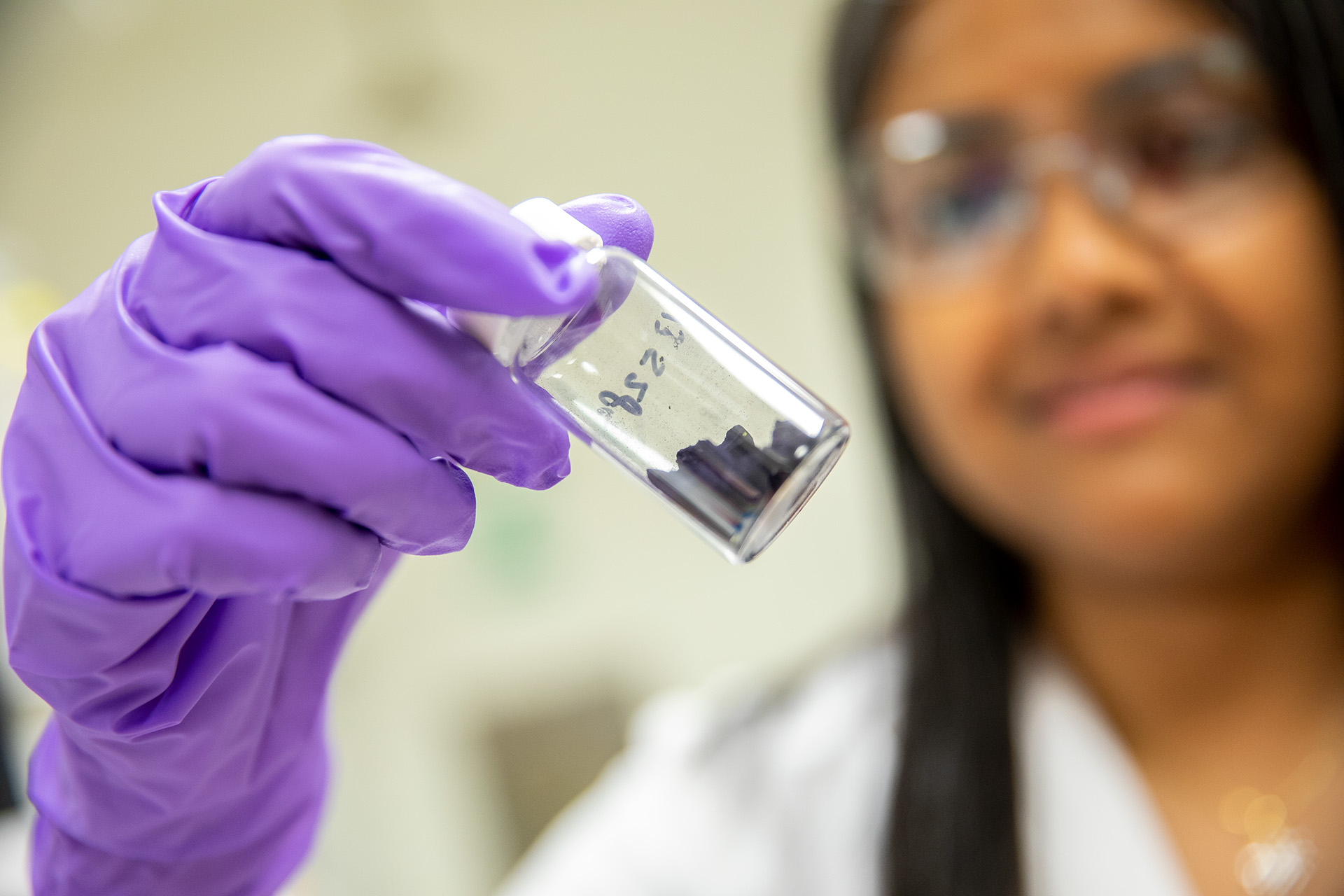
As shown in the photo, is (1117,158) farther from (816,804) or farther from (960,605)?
(816,804)

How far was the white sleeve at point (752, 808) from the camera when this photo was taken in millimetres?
1030

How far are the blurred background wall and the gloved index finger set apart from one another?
5.45 feet

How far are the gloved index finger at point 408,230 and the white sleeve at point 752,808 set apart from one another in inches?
29.6

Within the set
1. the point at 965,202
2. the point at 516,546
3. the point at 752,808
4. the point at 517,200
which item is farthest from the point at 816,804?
the point at 517,200

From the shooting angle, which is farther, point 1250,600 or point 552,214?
point 1250,600

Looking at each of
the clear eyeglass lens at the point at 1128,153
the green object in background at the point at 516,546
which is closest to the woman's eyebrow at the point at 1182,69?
the clear eyeglass lens at the point at 1128,153

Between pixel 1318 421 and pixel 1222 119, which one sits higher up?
pixel 1222 119

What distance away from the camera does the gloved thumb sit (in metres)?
0.58

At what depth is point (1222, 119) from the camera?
87cm

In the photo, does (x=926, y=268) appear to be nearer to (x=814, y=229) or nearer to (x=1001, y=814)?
(x=1001, y=814)

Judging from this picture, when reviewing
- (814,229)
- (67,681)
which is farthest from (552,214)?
(814,229)

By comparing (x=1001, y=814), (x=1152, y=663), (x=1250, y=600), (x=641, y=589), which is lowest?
(x=641, y=589)

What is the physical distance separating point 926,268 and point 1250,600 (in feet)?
1.53

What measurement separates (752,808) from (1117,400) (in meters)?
0.61
